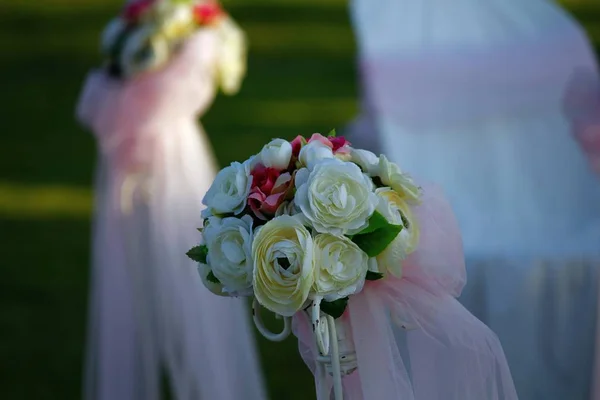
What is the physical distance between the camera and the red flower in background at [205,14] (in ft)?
11.4

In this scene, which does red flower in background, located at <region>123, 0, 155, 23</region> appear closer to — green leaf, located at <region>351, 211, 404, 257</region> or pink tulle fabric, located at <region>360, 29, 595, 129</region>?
pink tulle fabric, located at <region>360, 29, 595, 129</region>

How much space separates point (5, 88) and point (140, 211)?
5.87 metres

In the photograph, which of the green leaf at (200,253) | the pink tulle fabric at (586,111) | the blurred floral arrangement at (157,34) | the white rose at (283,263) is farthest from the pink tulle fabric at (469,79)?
the white rose at (283,263)

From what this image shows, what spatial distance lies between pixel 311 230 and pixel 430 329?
0.32 m

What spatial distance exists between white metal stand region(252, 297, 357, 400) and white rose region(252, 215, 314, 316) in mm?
51

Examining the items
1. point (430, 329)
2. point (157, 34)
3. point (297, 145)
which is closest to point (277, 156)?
point (297, 145)

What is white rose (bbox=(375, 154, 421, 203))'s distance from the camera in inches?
73.6

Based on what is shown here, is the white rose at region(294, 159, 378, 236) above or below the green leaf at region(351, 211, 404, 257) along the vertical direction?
above

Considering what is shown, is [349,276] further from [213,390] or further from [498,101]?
[498,101]

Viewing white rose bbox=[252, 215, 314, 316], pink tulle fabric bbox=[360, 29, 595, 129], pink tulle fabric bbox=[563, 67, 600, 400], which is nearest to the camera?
white rose bbox=[252, 215, 314, 316]

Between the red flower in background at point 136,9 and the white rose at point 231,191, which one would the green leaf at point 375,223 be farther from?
→ the red flower in background at point 136,9

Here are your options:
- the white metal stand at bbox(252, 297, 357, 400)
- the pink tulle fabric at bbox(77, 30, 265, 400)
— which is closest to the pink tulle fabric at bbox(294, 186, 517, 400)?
the white metal stand at bbox(252, 297, 357, 400)

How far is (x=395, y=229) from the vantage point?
5.86ft

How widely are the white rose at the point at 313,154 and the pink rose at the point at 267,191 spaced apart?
4 centimetres
